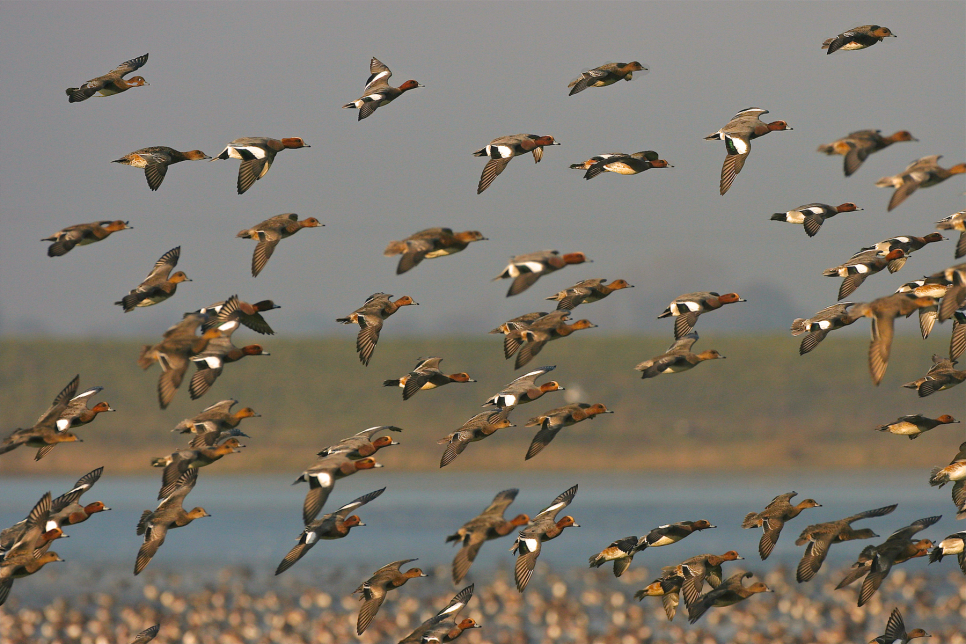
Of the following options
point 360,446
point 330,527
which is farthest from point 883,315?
point 330,527

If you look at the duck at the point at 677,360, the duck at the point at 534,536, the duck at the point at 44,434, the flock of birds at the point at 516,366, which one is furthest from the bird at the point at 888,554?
the duck at the point at 44,434

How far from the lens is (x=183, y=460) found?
16859 millimetres

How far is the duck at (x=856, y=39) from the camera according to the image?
1877 centimetres

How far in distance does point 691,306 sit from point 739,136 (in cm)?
287

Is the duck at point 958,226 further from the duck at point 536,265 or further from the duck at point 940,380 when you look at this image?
the duck at point 536,265

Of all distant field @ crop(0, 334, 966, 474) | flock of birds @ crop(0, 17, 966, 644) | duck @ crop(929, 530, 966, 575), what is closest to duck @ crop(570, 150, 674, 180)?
flock of birds @ crop(0, 17, 966, 644)

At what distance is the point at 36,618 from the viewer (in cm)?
3400

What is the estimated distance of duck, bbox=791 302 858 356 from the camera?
18.2 m

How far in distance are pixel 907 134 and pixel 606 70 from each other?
5435 mm

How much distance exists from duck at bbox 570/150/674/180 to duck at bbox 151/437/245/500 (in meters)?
7.46

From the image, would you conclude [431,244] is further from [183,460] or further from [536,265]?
[183,460]

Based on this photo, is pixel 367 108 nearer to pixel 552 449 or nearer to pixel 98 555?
pixel 98 555

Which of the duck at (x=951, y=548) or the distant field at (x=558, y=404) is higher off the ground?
the duck at (x=951, y=548)

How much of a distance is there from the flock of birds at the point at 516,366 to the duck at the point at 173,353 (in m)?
0.02
